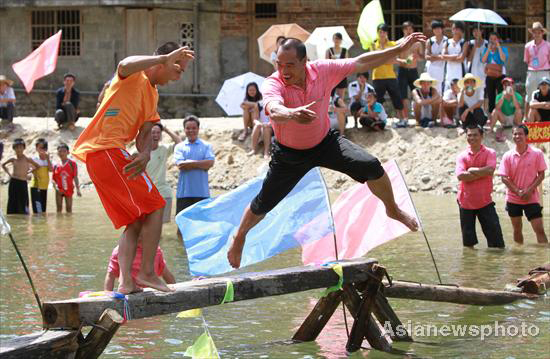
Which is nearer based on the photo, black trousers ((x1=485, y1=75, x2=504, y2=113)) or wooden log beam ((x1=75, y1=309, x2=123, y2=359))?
wooden log beam ((x1=75, y1=309, x2=123, y2=359))

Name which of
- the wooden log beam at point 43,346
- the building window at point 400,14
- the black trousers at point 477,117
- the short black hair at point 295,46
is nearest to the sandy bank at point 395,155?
the black trousers at point 477,117

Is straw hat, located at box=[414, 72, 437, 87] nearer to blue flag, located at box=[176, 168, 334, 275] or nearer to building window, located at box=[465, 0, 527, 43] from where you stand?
building window, located at box=[465, 0, 527, 43]

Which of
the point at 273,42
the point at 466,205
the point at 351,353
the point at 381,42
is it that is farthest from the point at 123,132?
the point at 273,42

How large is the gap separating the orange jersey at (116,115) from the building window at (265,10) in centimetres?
2394

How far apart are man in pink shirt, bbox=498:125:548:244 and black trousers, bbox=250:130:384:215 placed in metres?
6.38

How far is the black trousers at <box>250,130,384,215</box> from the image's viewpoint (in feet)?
28.1

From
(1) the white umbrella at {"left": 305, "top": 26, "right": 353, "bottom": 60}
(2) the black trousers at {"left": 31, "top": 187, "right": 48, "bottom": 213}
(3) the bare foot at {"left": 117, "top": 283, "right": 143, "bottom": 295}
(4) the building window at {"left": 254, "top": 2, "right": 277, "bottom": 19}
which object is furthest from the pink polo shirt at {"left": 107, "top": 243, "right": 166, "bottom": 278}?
(4) the building window at {"left": 254, "top": 2, "right": 277, "bottom": 19}

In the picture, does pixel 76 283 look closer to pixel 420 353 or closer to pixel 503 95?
pixel 420 353

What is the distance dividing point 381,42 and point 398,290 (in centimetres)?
1284

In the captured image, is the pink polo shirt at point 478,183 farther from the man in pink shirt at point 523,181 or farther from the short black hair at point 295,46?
the short black hair at point 295,46

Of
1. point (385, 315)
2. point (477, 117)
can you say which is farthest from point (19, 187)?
point (385, 315)

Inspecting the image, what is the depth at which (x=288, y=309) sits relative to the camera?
1074cm

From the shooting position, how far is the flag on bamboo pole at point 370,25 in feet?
73.4

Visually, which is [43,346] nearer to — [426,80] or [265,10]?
[426,80]
